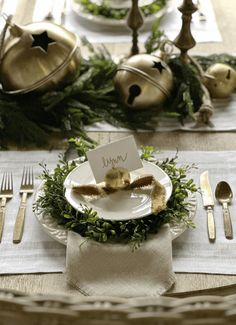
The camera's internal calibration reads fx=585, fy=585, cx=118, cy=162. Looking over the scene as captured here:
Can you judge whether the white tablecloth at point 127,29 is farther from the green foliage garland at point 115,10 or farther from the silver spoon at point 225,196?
the silver spoon at point 225,196

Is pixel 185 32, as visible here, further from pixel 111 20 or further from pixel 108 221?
pixel 108 221

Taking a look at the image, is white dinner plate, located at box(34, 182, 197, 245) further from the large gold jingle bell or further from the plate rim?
the large gold jingle bell

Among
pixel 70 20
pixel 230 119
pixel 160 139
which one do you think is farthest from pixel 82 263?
pixel 70 20

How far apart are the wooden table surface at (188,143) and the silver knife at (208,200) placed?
9 cm

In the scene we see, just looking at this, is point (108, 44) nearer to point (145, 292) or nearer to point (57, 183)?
point (57, 183)

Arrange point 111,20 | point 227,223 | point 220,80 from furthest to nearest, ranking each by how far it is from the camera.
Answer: point 111,20, point 220,80, point 227,223

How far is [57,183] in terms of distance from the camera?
954mm

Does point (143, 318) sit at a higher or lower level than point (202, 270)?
higher

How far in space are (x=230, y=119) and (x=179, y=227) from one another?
1.47ft

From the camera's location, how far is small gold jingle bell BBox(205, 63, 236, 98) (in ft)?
4.36

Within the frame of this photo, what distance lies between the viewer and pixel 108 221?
88 cm

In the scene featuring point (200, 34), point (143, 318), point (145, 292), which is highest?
point (143, 318)

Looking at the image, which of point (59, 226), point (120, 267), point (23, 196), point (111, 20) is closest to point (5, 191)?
point (23, 196)

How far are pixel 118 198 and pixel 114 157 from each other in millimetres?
66
